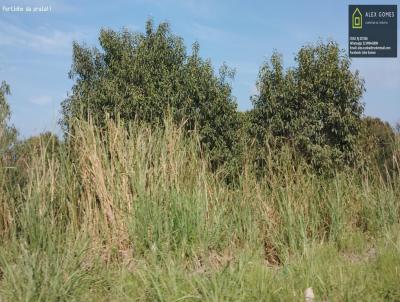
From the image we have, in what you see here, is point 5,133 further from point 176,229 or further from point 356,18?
point 356,18

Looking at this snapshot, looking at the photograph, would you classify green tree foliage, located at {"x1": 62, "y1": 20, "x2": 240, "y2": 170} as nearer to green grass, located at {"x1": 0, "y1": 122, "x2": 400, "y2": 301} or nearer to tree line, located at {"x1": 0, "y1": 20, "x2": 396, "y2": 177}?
tree line, located at {"x1": 0, "y1": 20, "x2": 396, "y2": 177}

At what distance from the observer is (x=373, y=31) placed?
39.6 feet

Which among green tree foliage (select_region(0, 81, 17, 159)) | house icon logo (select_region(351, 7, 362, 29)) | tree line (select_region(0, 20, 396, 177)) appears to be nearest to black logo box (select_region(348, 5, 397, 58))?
house icon logo (select_region(351, 7, 362, 29))

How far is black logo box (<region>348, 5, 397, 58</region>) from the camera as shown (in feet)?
39.0

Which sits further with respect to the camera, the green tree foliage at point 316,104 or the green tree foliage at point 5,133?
the green tree foliage at point 316,104

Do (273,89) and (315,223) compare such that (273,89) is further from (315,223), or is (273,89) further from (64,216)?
(64,216)

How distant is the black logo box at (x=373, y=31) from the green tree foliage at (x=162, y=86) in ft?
17.5

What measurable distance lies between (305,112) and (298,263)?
38.9 feet

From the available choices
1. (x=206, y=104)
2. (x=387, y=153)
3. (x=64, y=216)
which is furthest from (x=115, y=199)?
(x=206, y=104)

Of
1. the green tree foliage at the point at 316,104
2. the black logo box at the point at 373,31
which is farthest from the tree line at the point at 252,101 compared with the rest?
the black logo box at the point at 373,31

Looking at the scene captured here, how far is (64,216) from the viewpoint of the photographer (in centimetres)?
527

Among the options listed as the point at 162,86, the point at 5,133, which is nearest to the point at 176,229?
the point at 5,133

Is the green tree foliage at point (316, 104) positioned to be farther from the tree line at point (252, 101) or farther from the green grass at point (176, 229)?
the green grass at point (176, 229)

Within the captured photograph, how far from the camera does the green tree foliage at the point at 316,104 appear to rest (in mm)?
15758
